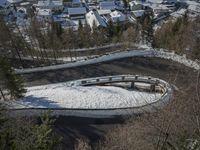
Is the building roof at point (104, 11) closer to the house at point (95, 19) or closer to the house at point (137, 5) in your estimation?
the house at point (95, 19)

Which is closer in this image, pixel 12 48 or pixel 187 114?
pixel 187 114

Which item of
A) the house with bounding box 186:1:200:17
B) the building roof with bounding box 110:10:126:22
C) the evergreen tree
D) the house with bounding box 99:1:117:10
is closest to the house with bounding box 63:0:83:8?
the house with bounding box 99:1:117:10

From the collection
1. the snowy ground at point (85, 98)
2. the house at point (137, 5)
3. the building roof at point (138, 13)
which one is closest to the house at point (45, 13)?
the building roof at point (138, 13)

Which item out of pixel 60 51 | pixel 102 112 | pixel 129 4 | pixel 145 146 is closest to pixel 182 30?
pixel 60 51

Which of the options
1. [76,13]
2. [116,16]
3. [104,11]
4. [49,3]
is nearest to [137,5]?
[104,11]

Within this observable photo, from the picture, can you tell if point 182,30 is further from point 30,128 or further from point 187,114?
point 30,128
